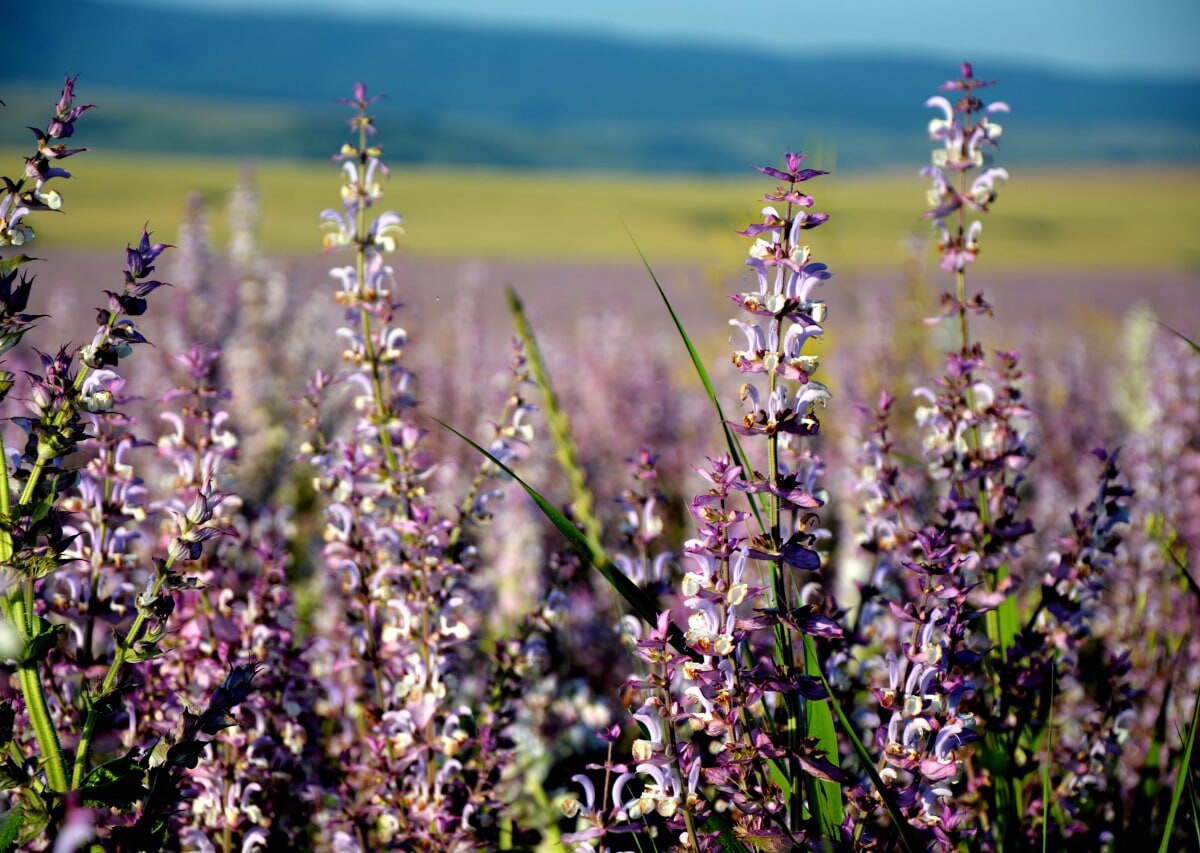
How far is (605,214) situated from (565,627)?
5875 centimetres

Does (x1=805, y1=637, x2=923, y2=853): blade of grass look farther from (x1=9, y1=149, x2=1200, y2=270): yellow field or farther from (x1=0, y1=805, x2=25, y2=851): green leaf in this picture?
(x1=9, y1=149, x2=1200, y2=270): yellow field

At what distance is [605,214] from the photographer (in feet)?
203

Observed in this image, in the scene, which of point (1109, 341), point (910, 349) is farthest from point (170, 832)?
point (1109, 341)

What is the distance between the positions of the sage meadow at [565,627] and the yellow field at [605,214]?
31470 millimetres

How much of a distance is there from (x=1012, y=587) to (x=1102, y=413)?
5.97 metres

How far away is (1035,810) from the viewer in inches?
94.0

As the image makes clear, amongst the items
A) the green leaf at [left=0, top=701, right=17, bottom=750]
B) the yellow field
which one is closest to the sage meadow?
the green leaf at [left=0, top=701, right=17, bottom=750]

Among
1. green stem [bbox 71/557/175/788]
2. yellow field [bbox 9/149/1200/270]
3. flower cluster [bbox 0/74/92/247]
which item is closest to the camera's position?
green stem [bbox 71/557/175/788]

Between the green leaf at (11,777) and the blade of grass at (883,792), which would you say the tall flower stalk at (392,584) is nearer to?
the green leaf at (11,777)

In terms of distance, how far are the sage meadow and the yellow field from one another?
3147 cm

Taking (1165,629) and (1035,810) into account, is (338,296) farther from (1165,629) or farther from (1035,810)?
(1165,629)

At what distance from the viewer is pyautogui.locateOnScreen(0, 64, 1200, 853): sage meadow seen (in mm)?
1712

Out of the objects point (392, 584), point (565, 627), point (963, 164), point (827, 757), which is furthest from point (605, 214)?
point (827, 757)

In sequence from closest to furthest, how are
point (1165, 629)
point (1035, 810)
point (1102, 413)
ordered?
point (1035, 810) → point (1165, 629) → point (1102, 413)
